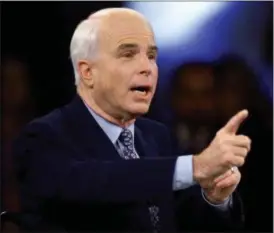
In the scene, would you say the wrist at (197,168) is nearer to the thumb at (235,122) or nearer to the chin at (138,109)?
the thumb at (235,122)

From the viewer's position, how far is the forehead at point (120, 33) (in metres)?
1.36

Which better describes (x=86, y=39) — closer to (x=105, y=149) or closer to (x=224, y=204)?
(x=105, y=149)

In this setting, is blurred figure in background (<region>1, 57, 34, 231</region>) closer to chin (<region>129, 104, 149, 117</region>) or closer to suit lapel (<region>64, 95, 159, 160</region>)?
suit lapel (<region>64, 95, 159, 160</region>)

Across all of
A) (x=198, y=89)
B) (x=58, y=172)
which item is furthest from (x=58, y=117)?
(x=198, y=89)

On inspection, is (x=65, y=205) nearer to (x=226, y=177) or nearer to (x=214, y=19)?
(x=226, y=177)

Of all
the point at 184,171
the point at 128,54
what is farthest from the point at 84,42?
the point at 184,171

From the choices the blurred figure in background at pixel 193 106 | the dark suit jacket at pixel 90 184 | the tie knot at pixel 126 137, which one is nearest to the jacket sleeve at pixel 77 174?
the dark suit jacket at pixel 90 184

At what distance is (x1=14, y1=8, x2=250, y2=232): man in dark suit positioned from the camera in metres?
1.33

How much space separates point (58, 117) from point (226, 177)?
0.43 meters

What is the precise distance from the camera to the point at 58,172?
1334mm

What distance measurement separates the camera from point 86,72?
139cm

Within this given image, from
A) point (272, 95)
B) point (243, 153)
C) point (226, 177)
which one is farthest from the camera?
point (272, 95)

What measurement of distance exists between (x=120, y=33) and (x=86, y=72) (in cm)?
13

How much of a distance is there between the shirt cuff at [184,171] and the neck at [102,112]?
0.84ft
